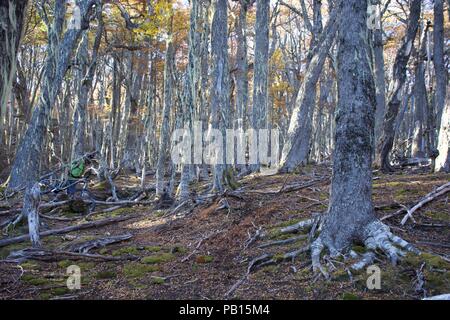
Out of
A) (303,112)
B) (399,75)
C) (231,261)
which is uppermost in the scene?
(399,75)

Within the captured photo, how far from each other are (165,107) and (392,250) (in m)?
8.17

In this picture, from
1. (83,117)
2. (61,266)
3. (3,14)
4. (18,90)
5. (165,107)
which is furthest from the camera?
(18,90)

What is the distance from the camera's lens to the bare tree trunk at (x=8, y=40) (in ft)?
7.47

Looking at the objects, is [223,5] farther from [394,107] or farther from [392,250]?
[392,250]

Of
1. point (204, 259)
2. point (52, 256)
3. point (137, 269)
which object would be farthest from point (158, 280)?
point (52, 256)

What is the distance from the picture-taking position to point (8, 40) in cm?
231

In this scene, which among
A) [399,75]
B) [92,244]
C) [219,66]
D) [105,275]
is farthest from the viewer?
[399,75]

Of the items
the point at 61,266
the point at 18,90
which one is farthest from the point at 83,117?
the point at 61,266

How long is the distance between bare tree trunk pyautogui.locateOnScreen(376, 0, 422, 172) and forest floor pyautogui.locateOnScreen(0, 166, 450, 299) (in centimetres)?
222

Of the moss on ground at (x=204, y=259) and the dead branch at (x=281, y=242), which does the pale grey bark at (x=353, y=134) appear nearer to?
the dead branch at (x=281, y=242)

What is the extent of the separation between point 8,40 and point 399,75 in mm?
9740

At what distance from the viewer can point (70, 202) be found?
10.3 meters

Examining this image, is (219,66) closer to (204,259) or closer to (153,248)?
(153,248)

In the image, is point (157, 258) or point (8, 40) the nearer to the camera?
point (8, 40)
